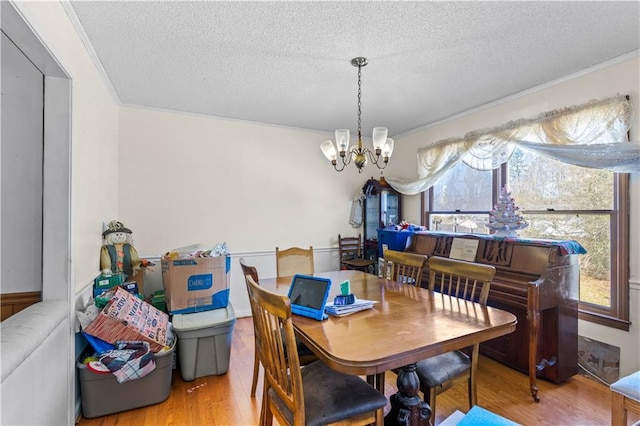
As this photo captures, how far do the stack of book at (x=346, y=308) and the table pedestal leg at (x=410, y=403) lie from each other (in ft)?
1.18

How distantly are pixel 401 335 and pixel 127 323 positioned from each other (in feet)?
5.99

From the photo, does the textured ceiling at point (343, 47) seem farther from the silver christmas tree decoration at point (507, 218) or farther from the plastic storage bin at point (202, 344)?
the plastic storage bin at point (202, 344)

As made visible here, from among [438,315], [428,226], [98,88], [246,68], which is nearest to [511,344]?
[438,315]

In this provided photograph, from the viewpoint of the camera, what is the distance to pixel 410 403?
1.58 metres

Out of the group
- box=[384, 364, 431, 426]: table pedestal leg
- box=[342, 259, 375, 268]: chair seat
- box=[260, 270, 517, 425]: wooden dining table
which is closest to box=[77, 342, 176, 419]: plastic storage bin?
box=[260, 270, 517, 425]: wooden dining table

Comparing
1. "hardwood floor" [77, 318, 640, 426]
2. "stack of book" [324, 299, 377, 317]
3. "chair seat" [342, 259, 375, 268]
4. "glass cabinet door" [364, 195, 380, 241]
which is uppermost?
"glass cabinet door" [364, 195, 380, 241]

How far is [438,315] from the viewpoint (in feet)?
5.36

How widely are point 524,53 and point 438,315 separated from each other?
2037mm

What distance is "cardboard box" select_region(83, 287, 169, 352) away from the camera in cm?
202

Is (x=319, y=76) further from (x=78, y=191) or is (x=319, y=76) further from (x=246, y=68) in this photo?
(x=78, y=191)

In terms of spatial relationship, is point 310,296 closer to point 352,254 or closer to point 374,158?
point 352,254

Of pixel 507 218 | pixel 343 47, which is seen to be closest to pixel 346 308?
pixel 343 47

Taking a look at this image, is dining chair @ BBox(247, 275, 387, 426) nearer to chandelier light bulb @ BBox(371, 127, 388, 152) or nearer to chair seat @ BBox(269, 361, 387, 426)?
chair seat @ BBox(269, 361, 387, 426)

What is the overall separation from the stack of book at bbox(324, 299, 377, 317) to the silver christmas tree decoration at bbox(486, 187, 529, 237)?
5.68ft
